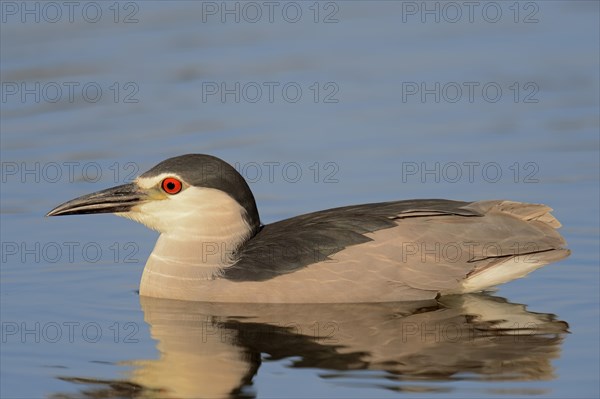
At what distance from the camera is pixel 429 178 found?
20.1m

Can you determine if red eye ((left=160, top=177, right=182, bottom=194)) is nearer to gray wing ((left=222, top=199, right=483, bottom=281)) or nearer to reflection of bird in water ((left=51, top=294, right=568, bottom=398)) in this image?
gray wing ((left=222, top=199, right=483, bottom=281))

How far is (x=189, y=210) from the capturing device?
16.8 metres

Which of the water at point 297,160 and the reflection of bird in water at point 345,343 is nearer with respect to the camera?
the reflection of bird in water at point 345,343

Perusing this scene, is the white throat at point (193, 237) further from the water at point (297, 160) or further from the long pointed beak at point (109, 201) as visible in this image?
the water at point (297, 160)

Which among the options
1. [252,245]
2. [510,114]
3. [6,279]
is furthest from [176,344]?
[510,114]

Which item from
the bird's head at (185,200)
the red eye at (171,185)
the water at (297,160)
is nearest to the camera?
the water at (297,160)

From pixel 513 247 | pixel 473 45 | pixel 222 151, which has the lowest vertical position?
pixel 513 247

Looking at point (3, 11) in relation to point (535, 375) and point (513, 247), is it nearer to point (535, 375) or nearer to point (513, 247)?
point (513, 247)

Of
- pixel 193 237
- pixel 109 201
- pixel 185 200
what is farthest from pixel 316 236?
pixel 109 201

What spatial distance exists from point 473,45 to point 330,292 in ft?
30.8

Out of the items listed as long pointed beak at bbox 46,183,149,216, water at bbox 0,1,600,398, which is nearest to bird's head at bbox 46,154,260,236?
long pointed beak at bbox 46,183,149,216

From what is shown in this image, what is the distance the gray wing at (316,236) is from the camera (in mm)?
16297

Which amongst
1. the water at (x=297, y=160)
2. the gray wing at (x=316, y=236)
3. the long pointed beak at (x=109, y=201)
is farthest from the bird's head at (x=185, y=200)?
the water at (x=297, y=160)

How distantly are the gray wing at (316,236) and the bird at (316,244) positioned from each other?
0.03 feet
